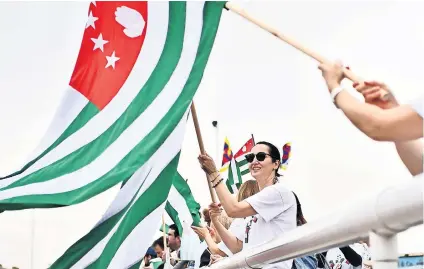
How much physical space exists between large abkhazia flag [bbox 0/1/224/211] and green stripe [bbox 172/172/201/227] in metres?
5.02

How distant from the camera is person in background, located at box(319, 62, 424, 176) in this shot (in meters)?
1.80

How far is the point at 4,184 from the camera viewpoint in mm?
5090

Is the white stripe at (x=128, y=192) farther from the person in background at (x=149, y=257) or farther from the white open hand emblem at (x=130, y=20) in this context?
the person in background at (x=149, y=257)

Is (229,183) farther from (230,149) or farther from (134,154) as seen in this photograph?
(134,154)

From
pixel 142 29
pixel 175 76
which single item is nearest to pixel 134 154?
pixel 175 76

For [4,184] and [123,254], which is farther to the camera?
[4,184]

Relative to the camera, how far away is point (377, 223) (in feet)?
4.96

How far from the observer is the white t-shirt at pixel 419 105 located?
1.73 m

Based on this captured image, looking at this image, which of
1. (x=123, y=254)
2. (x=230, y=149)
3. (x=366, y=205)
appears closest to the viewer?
(x=366, y=205)

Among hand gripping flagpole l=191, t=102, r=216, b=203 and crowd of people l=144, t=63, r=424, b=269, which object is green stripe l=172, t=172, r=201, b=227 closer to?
crowd of people l=144, t=63, r=424, b=269

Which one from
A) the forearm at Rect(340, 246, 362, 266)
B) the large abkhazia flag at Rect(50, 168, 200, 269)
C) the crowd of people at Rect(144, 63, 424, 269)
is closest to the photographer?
the crowd of people at Rect(144, 63, 424, 269)

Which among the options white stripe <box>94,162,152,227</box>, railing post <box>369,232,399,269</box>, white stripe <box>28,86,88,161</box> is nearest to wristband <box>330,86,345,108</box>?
railing post <box>369,232,399,269</box>

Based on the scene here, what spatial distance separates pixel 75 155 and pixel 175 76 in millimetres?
1035

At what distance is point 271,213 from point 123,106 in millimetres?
1499
